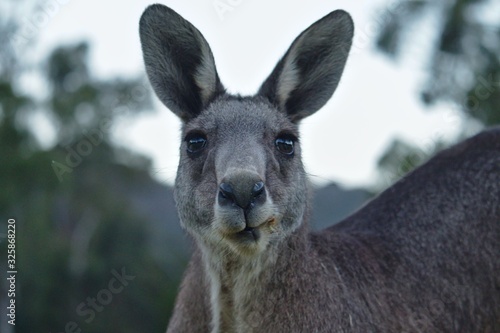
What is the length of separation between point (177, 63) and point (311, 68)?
1.32 meters

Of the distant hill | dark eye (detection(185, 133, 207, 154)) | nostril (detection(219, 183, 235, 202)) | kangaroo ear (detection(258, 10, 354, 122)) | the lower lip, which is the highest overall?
kangaroo ear (detection(258, 10, 354, 122))

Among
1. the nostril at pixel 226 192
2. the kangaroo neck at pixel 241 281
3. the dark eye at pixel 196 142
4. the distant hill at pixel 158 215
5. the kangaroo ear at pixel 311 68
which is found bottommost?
the distant hill at pixel 158 215

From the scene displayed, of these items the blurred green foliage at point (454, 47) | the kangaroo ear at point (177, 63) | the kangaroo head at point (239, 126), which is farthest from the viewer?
the blurred green foliage at point (454, 47)

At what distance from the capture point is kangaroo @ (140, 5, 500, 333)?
720 cm

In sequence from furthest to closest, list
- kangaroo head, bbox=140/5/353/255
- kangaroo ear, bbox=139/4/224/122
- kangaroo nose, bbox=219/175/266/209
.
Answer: kangaroo ear, bbox=139/4/224/122, kangaroo head, bbox=140/5/353/255, kangaroo nose, bbox=219/175/266/209

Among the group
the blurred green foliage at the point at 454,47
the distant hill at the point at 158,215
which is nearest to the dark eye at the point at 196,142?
the blurred green foliage at the point at 454,47

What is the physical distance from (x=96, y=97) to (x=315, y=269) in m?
42.4

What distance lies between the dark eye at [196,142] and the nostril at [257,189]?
1.17 m

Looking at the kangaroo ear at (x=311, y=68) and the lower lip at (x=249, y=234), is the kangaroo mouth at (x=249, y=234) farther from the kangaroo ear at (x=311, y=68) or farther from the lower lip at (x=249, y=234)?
the kangaroo ear at (x=311, y=68)

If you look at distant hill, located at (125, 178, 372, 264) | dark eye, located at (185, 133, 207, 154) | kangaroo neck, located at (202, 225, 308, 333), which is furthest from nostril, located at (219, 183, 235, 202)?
distant hill, located at (125, 178, 372, 264)

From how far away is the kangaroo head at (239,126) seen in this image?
268 inches

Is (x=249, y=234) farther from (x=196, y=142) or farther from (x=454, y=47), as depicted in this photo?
(x=454, y=47)

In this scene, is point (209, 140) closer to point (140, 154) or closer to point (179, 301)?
point (179, 301)

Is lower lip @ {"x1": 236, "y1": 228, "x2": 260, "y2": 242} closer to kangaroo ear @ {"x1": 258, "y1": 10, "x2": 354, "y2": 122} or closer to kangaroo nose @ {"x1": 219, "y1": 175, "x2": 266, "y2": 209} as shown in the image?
kangaroo nose @ {"x1": 219, "y1": 175, "x2": 266, "y2": 209}
